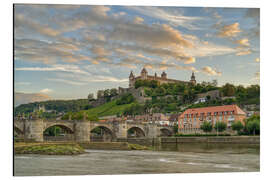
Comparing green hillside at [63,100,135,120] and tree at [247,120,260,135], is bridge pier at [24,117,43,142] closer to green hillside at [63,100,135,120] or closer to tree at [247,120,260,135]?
green hillside at [63,100,135,120]

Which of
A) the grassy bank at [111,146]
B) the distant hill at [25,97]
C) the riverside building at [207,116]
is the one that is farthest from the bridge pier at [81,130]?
the distant hill at [25,97]

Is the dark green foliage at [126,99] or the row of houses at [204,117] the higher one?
the dark green foliage at [126,99]

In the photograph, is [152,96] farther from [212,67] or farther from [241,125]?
[212,67]

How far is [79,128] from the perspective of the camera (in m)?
28.7

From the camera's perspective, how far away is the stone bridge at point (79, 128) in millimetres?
24375

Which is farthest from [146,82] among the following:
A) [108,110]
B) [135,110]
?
[135,110]

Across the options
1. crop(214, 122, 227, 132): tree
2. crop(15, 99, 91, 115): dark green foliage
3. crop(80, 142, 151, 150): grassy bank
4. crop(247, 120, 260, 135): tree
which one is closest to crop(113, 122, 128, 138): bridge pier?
crop(214, 122, 227, 132): tree

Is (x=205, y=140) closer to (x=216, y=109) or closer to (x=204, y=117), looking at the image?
(x=204, y=117)

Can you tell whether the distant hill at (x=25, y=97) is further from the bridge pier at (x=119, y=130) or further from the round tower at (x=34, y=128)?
the bridge pier at (x=119, y=130)

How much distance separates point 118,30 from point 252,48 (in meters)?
5.18

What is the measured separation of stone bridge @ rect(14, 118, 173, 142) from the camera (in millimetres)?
24375

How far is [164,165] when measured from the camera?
39.9ft

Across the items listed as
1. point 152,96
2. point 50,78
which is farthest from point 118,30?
point 152,96

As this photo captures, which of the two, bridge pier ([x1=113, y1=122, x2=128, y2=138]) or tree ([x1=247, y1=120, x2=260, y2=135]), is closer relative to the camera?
tree ([x1=247, y1=120, x2=260, y2=135])
